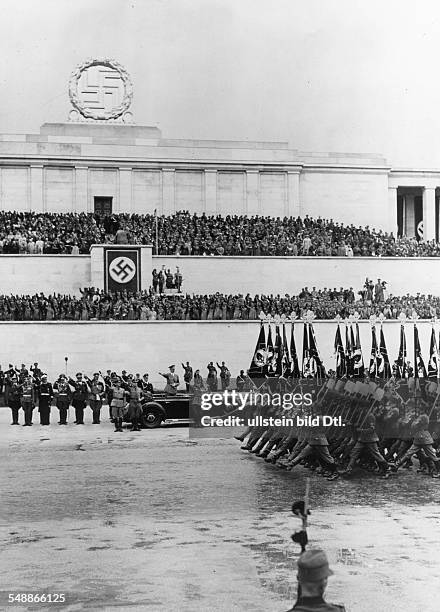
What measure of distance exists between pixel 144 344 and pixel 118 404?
9838mm

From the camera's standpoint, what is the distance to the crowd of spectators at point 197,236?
37.5m

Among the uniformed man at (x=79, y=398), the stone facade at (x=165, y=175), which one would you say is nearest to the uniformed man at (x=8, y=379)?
the uniformed man at (x=79, y=398)

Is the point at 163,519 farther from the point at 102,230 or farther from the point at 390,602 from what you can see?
the point at 102,230

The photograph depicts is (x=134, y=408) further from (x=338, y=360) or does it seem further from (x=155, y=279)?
(x=155, y=279)

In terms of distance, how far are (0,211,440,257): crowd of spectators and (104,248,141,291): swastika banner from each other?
35.3 inches

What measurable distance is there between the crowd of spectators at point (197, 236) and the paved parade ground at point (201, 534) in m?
21.3

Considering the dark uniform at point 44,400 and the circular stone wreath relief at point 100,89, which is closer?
the dark uniform at point 44,400

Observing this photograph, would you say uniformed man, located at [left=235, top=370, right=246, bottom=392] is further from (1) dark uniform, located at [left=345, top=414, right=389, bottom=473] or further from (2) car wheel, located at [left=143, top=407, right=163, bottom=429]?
(1) dark uniform, located at [left=345, top=414, right=389, bottom=473]

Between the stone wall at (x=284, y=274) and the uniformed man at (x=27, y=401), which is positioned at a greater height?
the stone wall at (x=284, y=274)

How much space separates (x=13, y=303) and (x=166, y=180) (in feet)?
46.8

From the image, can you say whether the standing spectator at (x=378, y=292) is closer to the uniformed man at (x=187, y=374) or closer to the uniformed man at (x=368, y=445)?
the uniformed man at (x=187, y=374)

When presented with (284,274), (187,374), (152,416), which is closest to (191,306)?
(187,374)

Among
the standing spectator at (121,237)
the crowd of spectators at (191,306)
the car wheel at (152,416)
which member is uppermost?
the standing spectator at (121,237)

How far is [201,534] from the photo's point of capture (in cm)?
1020
